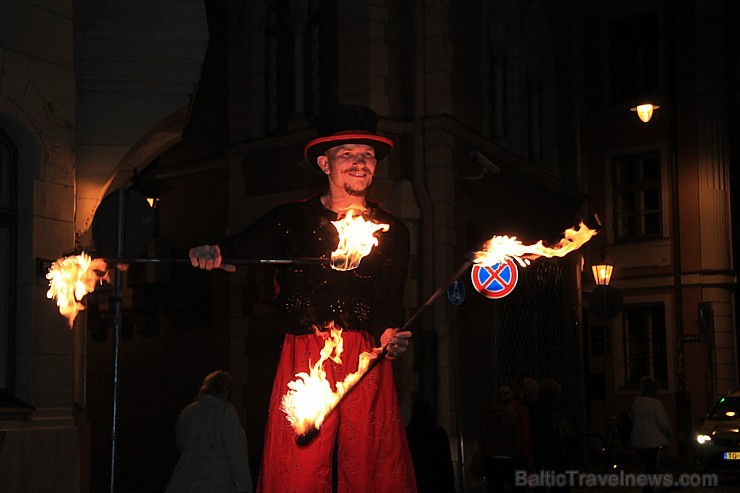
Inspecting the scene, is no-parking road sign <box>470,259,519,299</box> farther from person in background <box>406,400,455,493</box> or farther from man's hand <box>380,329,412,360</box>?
man's hand <box>380,329,412,360</box>

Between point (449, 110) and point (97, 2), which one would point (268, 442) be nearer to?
point (97, 2)

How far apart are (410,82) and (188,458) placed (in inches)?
397

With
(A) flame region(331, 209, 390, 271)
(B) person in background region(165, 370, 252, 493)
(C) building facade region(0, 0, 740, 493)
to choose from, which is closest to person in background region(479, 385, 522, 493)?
(C) building facade region(0, 0, 740, 493)

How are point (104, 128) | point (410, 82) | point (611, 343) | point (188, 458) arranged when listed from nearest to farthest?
point (188, 458), point (104, 128), point (410, 82), point (611, 343)

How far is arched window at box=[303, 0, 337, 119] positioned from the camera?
18078 mm

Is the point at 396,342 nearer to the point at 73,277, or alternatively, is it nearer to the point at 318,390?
the point at 318,390

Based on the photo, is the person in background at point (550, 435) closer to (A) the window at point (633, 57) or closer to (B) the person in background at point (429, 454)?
(B) the person in background at point (429, 454)

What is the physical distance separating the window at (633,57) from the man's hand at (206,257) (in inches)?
960

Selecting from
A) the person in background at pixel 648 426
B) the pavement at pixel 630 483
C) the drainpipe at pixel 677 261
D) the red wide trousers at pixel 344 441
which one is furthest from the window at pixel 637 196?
the red wide trousers at pixel 344 441

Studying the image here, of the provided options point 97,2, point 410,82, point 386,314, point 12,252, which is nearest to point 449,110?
point 410,82

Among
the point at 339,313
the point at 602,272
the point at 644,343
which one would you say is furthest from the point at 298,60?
the point at 644,343

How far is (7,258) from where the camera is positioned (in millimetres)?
9664

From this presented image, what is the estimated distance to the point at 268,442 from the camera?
585 cm

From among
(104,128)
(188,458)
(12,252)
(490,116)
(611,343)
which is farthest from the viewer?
(611,343)
